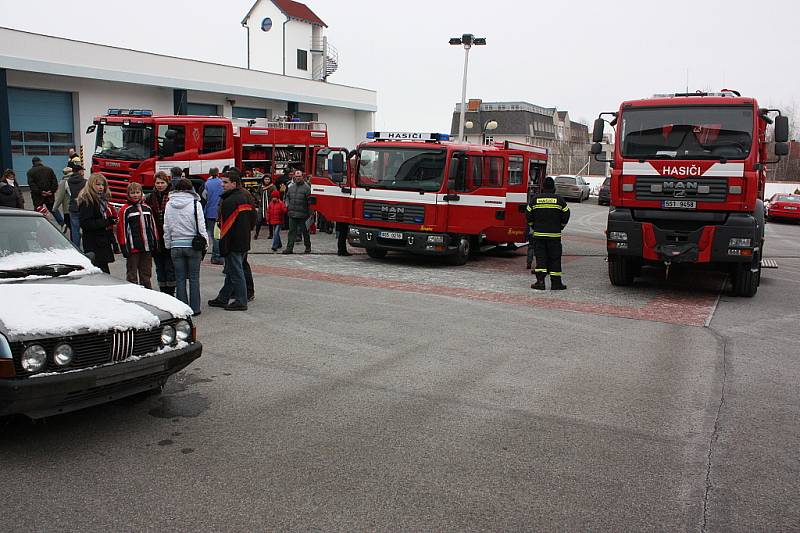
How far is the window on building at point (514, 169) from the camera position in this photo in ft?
52.5

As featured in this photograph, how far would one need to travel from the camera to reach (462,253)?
15609 mm

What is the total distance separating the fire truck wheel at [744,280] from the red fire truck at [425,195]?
4.71 m

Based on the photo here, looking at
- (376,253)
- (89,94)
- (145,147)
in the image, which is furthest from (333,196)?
(89,94)

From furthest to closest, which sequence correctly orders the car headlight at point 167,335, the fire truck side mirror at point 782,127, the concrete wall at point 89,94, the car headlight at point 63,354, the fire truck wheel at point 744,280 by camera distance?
1. the concrete wall at point 89,94
2. the fire truck wheel at point 744,280
3. the fire truck side mirror at point 782,127
4. the car headlight at point 167,335
5. the car headlight at point 63,354

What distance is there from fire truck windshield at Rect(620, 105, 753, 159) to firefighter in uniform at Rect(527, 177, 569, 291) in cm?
139

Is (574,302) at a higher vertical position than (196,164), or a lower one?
lower

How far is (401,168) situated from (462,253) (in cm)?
222

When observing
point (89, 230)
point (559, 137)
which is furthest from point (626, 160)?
point (559, 137)

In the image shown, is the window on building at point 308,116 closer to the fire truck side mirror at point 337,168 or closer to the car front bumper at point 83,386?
the fire truck side mirror at point 337,168

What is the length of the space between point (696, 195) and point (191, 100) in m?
25.3

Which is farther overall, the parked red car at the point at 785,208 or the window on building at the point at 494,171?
the parked red car at the point at 785,208

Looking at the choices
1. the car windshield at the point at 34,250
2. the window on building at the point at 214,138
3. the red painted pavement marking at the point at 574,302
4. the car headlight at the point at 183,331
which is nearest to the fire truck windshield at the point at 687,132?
the red painted pavement marking at the point at 574,302

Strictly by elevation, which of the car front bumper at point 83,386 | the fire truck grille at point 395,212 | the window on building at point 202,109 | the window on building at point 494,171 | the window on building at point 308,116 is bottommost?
the car front bumper at point 83,386

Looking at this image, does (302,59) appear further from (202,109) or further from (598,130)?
(598,130)
